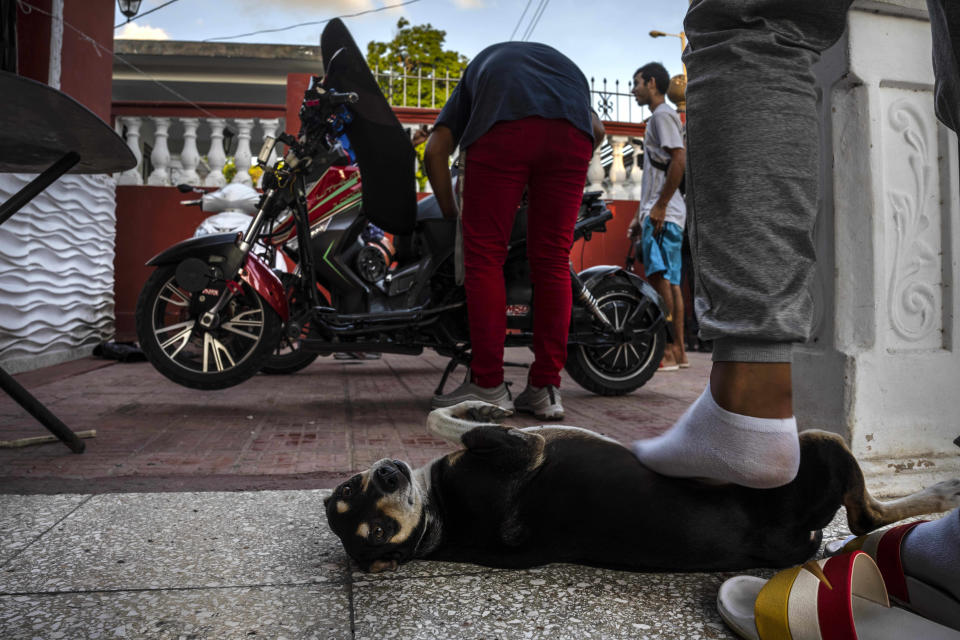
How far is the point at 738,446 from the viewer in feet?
3.96

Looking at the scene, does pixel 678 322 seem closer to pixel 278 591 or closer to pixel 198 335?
pixel 198 335

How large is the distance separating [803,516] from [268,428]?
8.29 ft

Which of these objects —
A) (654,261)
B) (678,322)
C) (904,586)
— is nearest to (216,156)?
(654,261)

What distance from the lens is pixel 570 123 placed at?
11.5 feet

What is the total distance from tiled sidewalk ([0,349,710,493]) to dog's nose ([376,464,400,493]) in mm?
803

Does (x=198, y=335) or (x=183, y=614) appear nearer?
(x=183, y=614)

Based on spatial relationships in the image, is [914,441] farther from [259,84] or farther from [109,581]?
[259,84]

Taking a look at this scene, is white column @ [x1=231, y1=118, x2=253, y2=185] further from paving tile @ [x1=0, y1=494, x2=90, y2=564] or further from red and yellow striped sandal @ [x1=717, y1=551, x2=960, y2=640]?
red and yellow striped sandal @ [x1=717, y1=551, x2=960, y2=640]

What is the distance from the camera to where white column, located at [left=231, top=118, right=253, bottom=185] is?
867 centimetres

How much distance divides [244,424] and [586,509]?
2396mm

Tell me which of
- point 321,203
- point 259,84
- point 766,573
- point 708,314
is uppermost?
point 259,84

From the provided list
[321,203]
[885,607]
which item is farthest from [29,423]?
[885,607]

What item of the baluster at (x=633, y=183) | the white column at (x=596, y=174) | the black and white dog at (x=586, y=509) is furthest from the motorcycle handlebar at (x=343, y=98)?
the baluster at (x=633, y=183)

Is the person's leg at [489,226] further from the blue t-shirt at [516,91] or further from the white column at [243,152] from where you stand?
the white column at [243,152]
